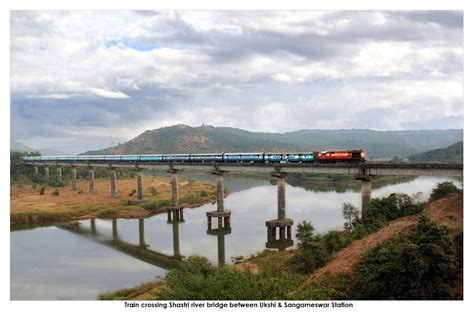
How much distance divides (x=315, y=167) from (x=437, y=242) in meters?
18.3

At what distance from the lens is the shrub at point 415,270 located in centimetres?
1781

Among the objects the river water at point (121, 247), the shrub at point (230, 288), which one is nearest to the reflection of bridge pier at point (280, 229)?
the river water at point (121, 247)

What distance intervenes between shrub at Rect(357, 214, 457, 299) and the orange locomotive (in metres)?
14.4

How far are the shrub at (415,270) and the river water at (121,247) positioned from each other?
54.6 feet

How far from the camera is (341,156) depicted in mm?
34938

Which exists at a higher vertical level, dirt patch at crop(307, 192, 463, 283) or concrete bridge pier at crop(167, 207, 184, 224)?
dirt patch at crop(307, 192, 463, 283)

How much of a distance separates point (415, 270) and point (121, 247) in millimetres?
29365

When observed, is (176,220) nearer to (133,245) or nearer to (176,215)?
(176,215)

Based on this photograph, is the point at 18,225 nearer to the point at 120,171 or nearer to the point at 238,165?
the point at 238,165

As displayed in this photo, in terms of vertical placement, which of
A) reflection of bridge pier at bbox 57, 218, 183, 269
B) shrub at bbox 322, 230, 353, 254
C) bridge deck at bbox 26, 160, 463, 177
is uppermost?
bridge deck at bbox 26, 160, 463, 177

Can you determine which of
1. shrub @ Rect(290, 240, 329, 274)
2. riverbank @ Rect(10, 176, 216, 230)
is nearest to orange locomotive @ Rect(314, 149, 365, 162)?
shrub @ Rect(290, 240, 329, 274)

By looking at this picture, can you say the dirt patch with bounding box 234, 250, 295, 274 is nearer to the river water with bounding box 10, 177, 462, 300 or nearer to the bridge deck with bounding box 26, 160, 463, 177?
the river water with bounding box 10, 177, 462, 300

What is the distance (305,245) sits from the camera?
2681 centimetres

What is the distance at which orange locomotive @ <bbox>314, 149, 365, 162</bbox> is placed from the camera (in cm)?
3388
